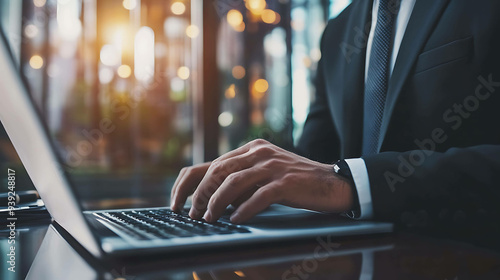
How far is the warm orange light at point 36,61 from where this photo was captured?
15.2 feet

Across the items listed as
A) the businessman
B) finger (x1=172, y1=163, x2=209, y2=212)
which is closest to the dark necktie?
the businessman

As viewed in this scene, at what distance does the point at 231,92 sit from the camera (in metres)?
4.43

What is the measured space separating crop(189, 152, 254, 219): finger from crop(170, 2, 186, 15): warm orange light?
459 centimetres

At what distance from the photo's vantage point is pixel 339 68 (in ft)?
4.89

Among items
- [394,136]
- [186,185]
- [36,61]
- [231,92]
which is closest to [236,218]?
[186,185]

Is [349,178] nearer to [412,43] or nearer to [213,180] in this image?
[213,180]

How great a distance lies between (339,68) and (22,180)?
3.81ft

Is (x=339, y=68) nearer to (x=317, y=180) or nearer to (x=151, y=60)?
(x=317, y=180)

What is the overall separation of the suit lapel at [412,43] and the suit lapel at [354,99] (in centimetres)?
23

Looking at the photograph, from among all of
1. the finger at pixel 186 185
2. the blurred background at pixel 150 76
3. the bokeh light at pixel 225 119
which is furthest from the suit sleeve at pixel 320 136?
the blurred background at pixel 150 76

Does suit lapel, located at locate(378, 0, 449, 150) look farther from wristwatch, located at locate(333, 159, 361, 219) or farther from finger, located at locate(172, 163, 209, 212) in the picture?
finger, located at locate(172, 163, 209, 212)

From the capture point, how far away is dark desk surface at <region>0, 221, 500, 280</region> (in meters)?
0.36

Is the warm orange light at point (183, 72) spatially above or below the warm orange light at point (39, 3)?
below

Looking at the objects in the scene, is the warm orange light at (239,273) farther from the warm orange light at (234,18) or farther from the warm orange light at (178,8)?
the warm orange light at (178,8)
